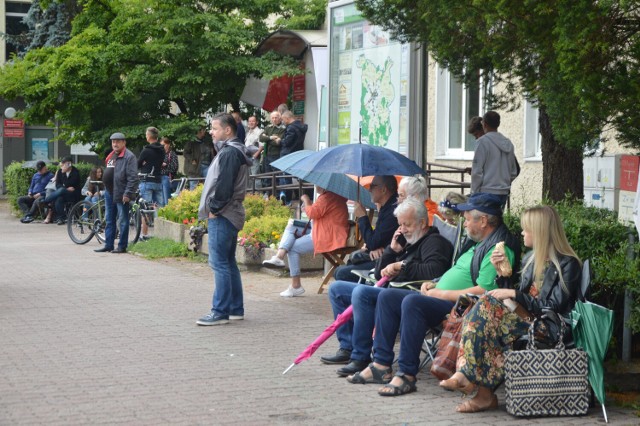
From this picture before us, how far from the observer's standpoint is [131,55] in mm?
24578

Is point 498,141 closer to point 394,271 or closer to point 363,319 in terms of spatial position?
point 394,271

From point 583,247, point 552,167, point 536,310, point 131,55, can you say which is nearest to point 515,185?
point 552,167

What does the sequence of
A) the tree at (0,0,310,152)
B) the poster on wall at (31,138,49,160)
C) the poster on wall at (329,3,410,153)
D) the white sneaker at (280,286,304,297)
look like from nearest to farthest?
the white sneaker at (280,286,304,297) < the poster on wall at (329,3,410,153) < the tree at (0,0,310,152) < the poster on wall at (31,138,49,160)

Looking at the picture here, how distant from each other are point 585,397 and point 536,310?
2.00 feet

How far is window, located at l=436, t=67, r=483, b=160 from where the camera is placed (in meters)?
18.4

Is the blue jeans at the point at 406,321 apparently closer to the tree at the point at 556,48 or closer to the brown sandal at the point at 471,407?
the brown sandal at the point at 471,407

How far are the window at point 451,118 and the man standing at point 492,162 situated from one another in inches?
229

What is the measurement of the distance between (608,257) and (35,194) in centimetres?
2064

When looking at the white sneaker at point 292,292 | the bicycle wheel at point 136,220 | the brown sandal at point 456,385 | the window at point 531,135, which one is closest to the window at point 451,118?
the window at point 531,135

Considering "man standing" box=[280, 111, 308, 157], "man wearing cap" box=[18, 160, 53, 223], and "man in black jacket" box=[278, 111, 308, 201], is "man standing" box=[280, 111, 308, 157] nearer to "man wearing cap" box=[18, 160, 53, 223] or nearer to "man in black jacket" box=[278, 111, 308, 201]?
"man in black jacket" box=[278, 111, 308, 201]

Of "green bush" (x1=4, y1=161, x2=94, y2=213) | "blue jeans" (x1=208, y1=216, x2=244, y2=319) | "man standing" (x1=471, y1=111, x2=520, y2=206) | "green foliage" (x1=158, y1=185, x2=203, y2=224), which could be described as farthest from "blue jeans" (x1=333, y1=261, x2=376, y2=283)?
"green bush" (x1=4, y1=161, x2=94, y2=213)

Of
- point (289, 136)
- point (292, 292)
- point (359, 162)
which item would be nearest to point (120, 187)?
point (289, 136)

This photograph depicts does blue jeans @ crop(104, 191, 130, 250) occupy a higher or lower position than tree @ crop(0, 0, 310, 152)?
lower

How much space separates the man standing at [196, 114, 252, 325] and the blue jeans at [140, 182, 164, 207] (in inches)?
358
